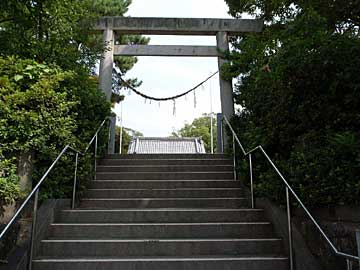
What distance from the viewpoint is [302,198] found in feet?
9.91

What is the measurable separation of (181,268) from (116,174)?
Result: 7.72 ft

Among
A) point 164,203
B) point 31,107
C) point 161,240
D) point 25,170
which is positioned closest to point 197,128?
point 164,203

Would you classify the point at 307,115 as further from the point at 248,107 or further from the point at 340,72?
the point at 248,107

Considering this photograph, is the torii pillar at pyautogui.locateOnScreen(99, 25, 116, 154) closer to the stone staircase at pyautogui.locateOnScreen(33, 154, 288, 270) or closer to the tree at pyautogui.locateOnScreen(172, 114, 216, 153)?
the stone staircase at pyautogui.locateOnScreen(33, 154, 288, 270)

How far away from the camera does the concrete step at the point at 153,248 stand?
299 centimetres

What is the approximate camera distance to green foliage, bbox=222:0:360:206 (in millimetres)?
2816

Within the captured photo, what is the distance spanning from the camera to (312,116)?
3.75 metres

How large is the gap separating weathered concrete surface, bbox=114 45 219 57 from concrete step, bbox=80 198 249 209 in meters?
4.52

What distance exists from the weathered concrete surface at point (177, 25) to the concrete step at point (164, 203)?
476 cm

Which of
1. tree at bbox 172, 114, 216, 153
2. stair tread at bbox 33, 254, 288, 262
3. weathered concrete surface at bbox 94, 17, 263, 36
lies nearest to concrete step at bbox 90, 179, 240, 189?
stair tread at bbox 33, 254, 288, 262

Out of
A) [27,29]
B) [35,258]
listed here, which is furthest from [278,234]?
[27,29]

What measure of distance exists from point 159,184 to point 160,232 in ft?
4.32

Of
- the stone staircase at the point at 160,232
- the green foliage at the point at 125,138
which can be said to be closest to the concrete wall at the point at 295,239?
the stone staircase at the point at 160,232

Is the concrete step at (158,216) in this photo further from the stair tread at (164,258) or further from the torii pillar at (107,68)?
the torii pillar at (107,68)
